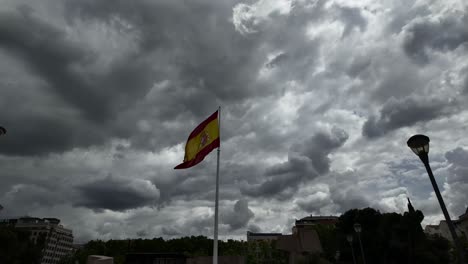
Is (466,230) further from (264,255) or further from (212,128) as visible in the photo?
(212,128)

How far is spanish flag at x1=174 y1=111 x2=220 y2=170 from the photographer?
15.6 meters

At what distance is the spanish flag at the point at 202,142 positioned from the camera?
51.3 ft

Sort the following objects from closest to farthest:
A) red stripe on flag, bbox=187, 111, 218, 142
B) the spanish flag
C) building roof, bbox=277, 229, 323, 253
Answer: the spanish flag → red stripe on flag, bbox=187, 111, 218, 142 → building roof, bbox=277, 229, 323, 253

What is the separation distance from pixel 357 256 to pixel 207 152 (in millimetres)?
45296

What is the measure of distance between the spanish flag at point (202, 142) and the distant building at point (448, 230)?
5923cm

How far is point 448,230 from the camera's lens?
11288 cm

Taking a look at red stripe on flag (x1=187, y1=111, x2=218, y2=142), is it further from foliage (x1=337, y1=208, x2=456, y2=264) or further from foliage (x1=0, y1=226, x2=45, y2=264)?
foliage (x1=337, y1=208, x2=456, y2=264)

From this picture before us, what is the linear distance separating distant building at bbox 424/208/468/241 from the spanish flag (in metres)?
59.2

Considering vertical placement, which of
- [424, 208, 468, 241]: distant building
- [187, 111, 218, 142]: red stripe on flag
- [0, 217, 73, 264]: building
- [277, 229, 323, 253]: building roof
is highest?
[0, 217, 73, 264]: building

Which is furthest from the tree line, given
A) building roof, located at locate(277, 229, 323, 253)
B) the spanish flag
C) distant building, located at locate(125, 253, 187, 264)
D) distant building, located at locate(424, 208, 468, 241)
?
the spanish flag

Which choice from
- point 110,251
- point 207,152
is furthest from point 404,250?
point 110,251

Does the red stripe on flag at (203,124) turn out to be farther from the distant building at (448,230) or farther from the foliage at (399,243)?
the distant building at (448,230)

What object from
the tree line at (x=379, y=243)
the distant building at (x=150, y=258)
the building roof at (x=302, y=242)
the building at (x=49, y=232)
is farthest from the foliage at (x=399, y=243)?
the building at (x=49, y=232)

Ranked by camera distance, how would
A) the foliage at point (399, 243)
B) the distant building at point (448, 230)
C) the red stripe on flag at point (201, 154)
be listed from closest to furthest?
the red stripe on flag at point (201, 154) → the foliage at point (399, 243) → the distant building at point (448, 230)
